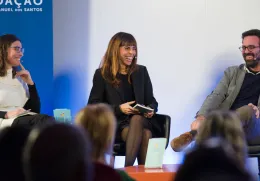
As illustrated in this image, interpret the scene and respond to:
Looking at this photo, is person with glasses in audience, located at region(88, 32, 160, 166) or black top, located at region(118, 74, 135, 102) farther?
black top, located at region(118, 74, 135, 102)

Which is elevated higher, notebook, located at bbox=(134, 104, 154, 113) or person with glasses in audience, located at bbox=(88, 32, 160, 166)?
person with glasses in audience, located at bbox=(88, 32, 160, 166)

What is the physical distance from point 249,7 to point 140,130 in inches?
85.6

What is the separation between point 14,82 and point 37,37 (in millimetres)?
622

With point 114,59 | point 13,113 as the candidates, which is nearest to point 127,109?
point 114,59

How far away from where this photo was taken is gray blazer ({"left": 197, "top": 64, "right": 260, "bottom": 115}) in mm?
4870

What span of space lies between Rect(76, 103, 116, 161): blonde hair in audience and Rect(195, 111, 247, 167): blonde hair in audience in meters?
0.36

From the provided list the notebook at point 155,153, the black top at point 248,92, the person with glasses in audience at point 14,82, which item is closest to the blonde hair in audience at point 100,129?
the notebook at point 155,153

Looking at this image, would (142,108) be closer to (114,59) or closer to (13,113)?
(114,59)

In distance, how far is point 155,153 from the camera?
387 cm

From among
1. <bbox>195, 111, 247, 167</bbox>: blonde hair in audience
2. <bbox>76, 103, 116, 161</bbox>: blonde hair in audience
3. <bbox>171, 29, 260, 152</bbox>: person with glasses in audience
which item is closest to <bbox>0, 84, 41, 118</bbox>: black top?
<bbox>171, 29, 260, 152</bbox>: person with glasses in audience

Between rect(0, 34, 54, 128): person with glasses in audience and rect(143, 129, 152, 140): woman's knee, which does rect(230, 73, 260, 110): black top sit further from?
rect(0, 34, 54, 128): person with glasses in audience

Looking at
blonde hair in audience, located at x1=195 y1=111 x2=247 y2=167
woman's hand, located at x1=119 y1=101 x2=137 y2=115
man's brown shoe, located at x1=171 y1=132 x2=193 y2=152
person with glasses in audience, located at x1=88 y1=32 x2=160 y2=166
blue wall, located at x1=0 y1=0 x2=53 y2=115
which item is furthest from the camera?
blue wall, located at x1=0 y1=0 x2=53 y2=115

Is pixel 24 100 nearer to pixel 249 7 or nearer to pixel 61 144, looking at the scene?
pixel 249 7

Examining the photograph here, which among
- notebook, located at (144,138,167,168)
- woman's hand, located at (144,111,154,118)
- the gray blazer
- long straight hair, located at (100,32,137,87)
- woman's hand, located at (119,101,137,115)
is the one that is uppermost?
long straight hair, located at (100,32,137,87)
